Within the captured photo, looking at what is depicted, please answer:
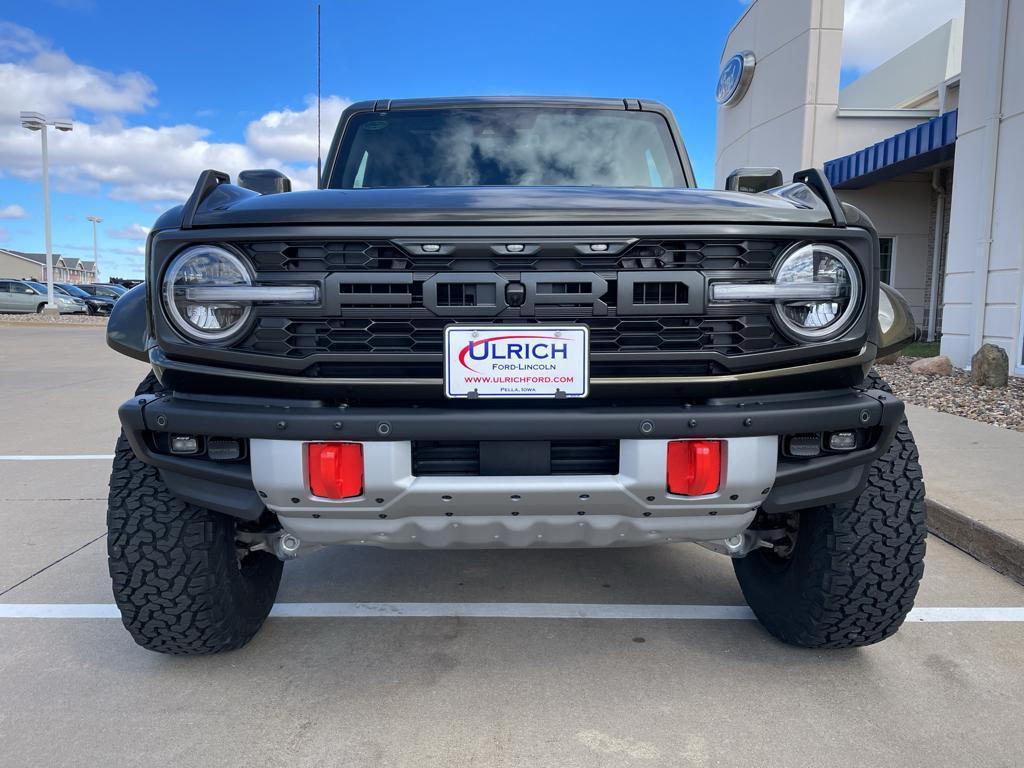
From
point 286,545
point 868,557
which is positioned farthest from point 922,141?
point 286,545

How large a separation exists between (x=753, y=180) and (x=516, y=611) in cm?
186

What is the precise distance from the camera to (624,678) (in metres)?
2.25

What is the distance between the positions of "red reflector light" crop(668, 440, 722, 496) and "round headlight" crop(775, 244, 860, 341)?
396 millimetres

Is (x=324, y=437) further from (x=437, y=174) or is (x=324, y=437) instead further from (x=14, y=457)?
(x=14, y=457)

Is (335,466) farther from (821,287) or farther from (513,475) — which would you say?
(821,287)

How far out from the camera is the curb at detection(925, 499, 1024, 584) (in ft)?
10.0

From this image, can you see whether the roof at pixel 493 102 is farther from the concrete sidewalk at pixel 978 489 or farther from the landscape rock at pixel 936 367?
the landscape rock at pixel 936 367

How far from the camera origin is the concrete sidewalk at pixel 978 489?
3.19 m

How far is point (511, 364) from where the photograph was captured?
181cm

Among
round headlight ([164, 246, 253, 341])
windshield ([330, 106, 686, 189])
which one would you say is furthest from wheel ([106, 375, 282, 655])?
windshield ([330, 106, 686, 189])

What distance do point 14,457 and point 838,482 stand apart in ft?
17.9

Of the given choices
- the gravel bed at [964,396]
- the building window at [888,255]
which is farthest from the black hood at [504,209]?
the building window at [888,255]

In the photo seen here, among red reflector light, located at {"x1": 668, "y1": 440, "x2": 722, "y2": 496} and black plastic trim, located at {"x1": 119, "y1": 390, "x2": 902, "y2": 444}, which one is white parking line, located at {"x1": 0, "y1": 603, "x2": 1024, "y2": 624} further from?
black plastic trim, located at {"x1": 119, "y1": 390, "x2": 902, "y2": 444}

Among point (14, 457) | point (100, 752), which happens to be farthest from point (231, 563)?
point (14, 457)
